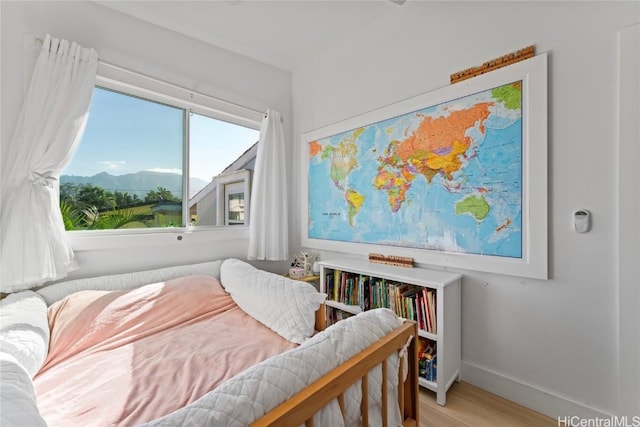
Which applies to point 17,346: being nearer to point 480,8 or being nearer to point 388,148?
point 388,148

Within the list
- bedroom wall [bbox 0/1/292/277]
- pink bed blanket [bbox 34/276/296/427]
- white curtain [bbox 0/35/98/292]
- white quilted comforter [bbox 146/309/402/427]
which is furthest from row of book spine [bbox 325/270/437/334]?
white curtain [bbox 0/35/98/292]

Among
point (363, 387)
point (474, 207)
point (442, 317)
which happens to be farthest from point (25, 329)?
point (474, 207)

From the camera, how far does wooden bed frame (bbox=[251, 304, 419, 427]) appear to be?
0.68 metres

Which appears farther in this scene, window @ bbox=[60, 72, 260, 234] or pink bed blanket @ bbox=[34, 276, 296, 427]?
window @ bbox=[60, 72, 260, 234]

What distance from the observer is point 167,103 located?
89.5 inches

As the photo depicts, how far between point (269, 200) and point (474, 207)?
1.77m

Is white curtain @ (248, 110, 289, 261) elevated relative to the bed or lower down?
elevated

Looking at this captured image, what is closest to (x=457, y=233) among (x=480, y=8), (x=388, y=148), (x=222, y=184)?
(x=388, y=148)

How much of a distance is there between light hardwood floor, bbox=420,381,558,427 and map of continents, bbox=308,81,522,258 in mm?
841

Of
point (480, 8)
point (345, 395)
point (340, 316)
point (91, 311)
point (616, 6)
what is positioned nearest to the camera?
point (345, 395)

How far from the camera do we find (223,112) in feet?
8.16

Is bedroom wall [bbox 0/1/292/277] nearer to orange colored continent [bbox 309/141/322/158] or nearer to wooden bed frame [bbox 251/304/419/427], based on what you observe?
orange colored continent [bbox 309/141/322/158]

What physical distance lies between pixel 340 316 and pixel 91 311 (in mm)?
1658

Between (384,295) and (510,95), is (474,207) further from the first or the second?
(384,295)
